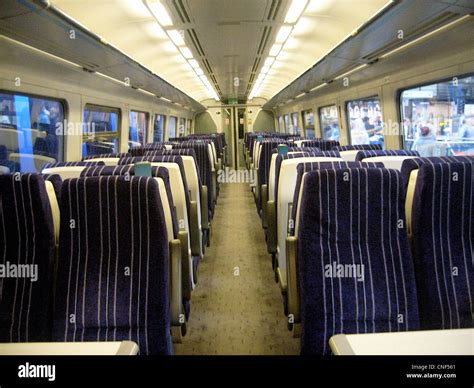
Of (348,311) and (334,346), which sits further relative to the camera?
(348,311)

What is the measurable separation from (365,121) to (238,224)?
3103mm

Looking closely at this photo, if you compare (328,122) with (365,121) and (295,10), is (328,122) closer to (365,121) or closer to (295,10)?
(365,121)

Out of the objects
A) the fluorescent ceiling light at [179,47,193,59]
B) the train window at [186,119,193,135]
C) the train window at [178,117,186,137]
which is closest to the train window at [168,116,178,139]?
the train window at [178,117,186,137]

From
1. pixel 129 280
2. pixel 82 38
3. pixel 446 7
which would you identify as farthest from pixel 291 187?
pixel 82 38

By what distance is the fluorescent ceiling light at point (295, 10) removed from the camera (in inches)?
153

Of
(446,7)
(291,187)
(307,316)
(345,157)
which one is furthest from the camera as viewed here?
(345,157)

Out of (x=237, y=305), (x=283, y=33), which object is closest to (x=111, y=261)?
(x=237, y=305)

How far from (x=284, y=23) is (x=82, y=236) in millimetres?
3754

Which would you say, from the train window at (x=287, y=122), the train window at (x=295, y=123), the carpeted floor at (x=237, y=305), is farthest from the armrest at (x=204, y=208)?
the train window at (x=287, y=122)

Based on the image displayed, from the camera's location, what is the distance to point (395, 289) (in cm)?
192

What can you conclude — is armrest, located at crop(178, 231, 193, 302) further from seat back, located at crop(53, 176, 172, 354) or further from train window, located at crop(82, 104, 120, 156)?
train window, located at crop(82, 104, 120, 156)

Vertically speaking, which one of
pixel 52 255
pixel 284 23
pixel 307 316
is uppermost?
pixel 284 23

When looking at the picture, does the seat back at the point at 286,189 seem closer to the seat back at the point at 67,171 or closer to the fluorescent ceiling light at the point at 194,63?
the seat back at the point at 67,171
